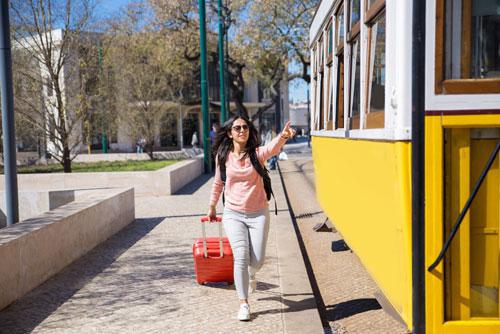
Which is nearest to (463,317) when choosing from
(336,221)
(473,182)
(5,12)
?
(473,182)

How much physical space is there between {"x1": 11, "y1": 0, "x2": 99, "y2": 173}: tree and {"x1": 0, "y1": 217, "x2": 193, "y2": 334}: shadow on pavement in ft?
34.0

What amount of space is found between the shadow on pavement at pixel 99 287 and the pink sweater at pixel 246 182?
45.6 inches

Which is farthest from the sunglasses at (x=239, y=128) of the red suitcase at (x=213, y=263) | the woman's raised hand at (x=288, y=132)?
the red suitcase at (x=213, y=263)

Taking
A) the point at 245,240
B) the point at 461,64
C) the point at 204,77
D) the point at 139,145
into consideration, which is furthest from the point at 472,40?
the point at 139,145

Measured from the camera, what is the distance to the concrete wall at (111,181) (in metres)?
14.9

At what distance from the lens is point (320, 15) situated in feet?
24.2

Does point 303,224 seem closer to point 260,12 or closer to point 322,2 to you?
point 322,2

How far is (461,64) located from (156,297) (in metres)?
3.60

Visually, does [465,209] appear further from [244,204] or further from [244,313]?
[244,313]

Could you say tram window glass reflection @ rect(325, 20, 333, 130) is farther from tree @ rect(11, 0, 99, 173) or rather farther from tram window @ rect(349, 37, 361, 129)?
tree @ rect(11, 0, 99, 173)

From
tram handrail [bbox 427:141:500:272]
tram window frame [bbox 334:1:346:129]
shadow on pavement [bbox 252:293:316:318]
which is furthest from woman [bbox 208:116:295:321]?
tram handrail [bbox 427:141:500:272]

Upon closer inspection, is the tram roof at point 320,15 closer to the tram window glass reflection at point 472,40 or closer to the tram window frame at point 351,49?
the tram window frame at point 351,49

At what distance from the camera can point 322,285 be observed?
22.3 feet

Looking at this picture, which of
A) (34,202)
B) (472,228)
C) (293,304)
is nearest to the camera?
(472,228)
